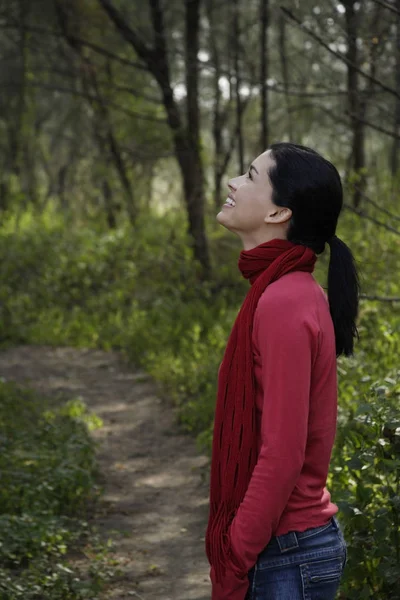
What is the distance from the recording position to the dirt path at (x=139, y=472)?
513 cm

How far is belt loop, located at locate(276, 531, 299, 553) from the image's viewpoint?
2.25 meters

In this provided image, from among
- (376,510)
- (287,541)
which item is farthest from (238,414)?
(376,510)

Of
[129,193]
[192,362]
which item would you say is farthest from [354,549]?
[129,193]

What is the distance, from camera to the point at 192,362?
31.8 feet

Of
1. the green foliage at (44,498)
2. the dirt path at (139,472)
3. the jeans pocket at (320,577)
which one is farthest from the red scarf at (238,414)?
the dirt path at (139,472)

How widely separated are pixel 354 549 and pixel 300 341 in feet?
6.43

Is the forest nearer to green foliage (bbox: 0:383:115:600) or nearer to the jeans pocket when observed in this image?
green foliage (bbox: 0:383:115:600)

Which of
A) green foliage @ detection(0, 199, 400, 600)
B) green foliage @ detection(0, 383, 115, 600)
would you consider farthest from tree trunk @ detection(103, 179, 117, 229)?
green foliage @ detection(0, 383, 115, 600)

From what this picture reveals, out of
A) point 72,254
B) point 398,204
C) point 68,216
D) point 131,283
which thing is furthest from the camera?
point 68,216

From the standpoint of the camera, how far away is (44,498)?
571 centimetres

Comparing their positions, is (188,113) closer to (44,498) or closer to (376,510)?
(44,498)

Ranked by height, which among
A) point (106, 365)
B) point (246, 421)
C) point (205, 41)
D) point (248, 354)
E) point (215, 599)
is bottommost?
point (106, 365)

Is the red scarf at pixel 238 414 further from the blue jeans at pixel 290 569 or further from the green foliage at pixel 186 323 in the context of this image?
the green foliage at pixel 186 323

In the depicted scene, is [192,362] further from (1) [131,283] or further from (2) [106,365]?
(1) [131,283]
